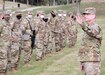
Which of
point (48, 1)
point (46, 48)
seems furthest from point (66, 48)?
point (48, 1)

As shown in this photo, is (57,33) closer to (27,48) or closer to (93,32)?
(27,48)

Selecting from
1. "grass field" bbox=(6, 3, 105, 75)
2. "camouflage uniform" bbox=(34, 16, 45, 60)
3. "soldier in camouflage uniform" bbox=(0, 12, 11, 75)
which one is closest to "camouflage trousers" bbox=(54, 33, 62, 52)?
"grass field" bbox=(6, 3, 105, 75)

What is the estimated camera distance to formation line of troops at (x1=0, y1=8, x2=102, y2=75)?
34.4ft

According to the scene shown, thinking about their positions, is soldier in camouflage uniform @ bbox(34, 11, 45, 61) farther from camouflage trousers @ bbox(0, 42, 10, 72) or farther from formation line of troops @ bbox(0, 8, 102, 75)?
camouflage trousers @ bbox(0, 42, 10, 72)

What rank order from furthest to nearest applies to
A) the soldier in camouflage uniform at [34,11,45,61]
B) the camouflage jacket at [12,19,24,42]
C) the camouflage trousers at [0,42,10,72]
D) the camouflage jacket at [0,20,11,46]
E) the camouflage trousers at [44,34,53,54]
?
the camouflage trousers at [44,34,53,54], the soldier in camouflage uniform at [34,11,45,61], the camouflage jacket at [12,19,24,42], the camouflage jacket at [0,20,11,46], the camouflage trousers at [0,42,10,72]

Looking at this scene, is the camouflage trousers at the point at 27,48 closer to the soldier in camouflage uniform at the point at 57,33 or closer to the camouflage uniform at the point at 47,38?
the camouflage uniform at the point at 47,38

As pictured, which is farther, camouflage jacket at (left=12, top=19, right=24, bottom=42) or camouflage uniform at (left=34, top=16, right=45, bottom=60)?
camouflage uniform at (left=34, top=16, right=45, bottom=60)

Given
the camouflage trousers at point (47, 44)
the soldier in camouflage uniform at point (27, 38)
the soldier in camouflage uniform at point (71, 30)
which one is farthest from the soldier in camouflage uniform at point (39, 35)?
the soldier in camouflage uniform at point (71, 30)

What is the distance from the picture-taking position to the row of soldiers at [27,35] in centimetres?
1356

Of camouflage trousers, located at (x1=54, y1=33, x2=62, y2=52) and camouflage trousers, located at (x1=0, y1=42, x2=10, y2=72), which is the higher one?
camouflage trousers, located at (x1=0, y1=42, x2=10, y2=72)

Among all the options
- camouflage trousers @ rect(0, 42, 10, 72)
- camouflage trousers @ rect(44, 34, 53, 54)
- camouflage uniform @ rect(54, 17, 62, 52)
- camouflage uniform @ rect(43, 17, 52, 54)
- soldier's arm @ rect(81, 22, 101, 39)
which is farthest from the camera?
camouflage uniform @ rect(54, 17, 62, 52)

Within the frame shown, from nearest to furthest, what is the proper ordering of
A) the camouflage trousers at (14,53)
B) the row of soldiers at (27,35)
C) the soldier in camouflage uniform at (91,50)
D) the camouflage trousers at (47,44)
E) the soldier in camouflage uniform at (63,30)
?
the soldier in camouflage uniform at (91,50), the row of soldiers at (27,35), the camouflage trousers at (14,53), the camouflage trousers at (47,44), the soldier in camouflage uniform at (63,30)

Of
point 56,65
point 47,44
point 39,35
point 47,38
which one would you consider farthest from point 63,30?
point 56,65

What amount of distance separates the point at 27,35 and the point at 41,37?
4.83 feet
